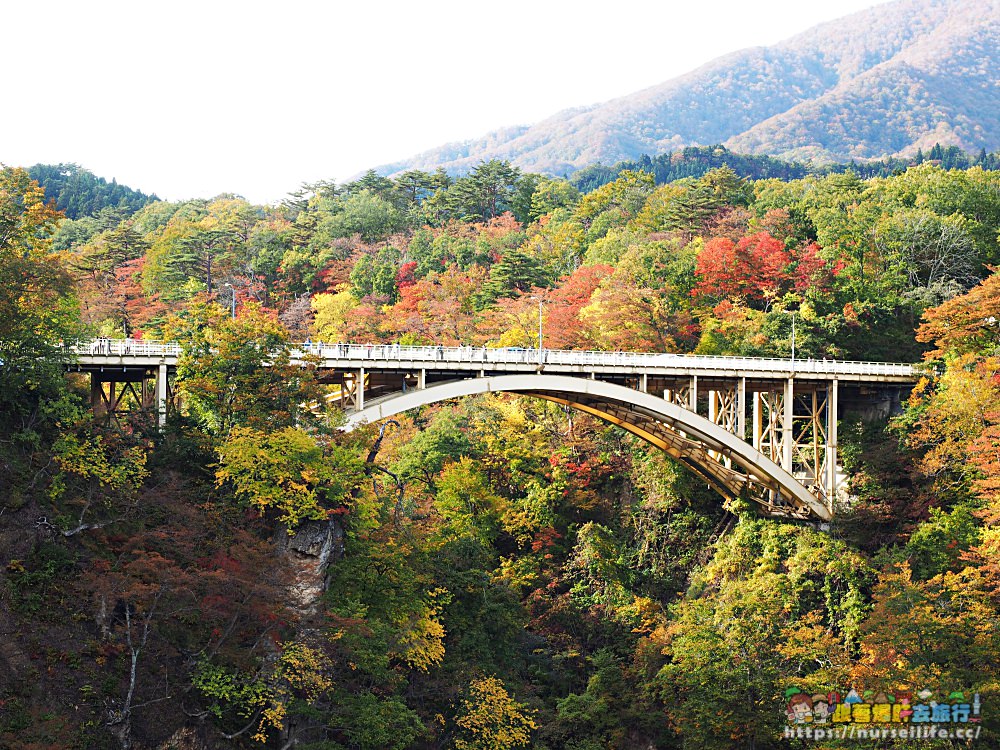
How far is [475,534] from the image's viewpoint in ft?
145

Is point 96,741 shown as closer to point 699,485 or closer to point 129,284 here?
point 699,485

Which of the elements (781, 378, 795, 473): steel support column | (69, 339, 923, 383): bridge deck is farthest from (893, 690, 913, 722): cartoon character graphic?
(69, 339, 923, 383): bridge deck

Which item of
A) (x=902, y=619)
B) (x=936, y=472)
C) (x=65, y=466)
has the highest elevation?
(x=65, y=466)

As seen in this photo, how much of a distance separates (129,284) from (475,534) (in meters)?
36.4

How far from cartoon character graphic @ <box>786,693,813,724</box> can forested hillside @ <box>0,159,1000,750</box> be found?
285 mm

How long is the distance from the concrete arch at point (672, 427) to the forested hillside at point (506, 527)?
1.32 metres

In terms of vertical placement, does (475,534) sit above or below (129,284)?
below

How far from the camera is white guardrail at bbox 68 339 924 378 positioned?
3081cm

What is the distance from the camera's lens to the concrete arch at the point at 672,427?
115ft

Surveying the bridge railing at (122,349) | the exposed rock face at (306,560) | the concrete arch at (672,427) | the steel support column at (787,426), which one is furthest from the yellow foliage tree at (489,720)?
the steel support column at (787,426)

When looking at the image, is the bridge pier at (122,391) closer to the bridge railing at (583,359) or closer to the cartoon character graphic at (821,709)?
the bridge railing at (583,359)

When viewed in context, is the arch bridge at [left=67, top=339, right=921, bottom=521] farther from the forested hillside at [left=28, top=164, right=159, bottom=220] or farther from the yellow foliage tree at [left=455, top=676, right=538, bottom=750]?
the forested hillside at [left=28, top=164, right=159, bottom=220]

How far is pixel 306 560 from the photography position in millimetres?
29203

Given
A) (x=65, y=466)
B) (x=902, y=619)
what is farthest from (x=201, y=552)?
(x=902, y=619)
